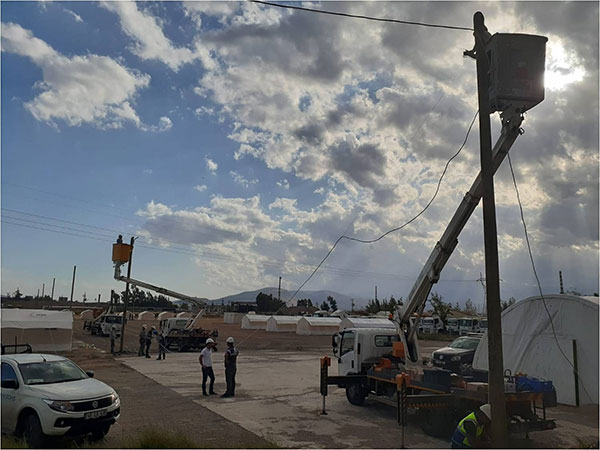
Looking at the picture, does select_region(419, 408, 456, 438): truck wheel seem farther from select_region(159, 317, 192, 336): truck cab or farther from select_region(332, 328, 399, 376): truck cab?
select_region(159, 317, 192, 336): truck cab

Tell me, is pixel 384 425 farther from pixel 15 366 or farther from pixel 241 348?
pixel 241 348

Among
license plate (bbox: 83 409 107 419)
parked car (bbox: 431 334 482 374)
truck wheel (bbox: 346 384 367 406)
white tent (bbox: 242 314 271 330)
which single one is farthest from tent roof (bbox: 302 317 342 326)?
license plate (bbox: 83 409 107 419)

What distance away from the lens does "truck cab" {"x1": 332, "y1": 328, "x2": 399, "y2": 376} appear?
15227 millimetres

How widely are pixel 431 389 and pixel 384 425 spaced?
1.60 m

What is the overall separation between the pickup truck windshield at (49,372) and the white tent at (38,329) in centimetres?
1790

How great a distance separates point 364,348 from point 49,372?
354 inches

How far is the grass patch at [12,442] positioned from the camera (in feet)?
27.8

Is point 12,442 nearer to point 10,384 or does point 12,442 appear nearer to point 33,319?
point 10,384

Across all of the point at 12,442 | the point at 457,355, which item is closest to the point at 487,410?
the point at 12,442

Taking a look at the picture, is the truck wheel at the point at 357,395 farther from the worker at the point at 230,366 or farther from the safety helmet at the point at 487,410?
the safety helmet at the point at 487,410

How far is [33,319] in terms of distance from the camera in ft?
89.0

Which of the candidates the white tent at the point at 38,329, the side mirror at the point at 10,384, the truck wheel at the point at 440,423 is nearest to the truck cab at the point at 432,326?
the white tent at the point at 38,329

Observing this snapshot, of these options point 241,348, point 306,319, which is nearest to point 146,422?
point 241,348

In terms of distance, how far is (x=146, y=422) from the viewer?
39.3 ft
